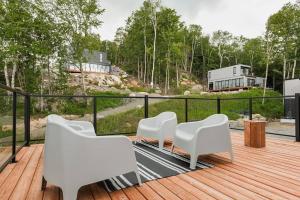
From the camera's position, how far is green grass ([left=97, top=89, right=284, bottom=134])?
33.3 feet

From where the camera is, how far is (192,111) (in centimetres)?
1500

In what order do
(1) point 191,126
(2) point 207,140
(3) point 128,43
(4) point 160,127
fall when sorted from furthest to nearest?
(3) point 128,43, (4) point 160,127, (1) point 191,126, (2) point 207,140

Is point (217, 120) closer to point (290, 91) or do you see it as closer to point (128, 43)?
point (290, 91)

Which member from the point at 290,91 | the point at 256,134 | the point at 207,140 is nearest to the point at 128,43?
the point at 290,91

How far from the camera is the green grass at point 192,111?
33.3ft

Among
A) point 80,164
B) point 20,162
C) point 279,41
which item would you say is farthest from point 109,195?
point 279,41

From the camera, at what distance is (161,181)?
7.75ft

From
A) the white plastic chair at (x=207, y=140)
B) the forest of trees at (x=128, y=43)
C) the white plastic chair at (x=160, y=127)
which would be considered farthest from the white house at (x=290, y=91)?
the white plastic chair at (x=207, y=140)

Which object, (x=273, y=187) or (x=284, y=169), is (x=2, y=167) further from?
(x=284, y=169)

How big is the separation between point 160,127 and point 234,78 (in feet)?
87.4

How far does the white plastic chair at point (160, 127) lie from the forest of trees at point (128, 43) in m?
10.1

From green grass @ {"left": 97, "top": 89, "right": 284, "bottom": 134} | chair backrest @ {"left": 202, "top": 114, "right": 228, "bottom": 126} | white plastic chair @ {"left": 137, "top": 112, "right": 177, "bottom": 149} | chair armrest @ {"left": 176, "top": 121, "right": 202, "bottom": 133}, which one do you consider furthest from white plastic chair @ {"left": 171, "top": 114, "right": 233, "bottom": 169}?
green grass @ {"left": 97, "top": 89, "right": 284, "bottom": 134}

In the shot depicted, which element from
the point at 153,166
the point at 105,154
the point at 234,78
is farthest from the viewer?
the point at 234,78

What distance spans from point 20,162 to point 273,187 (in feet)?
10.5
